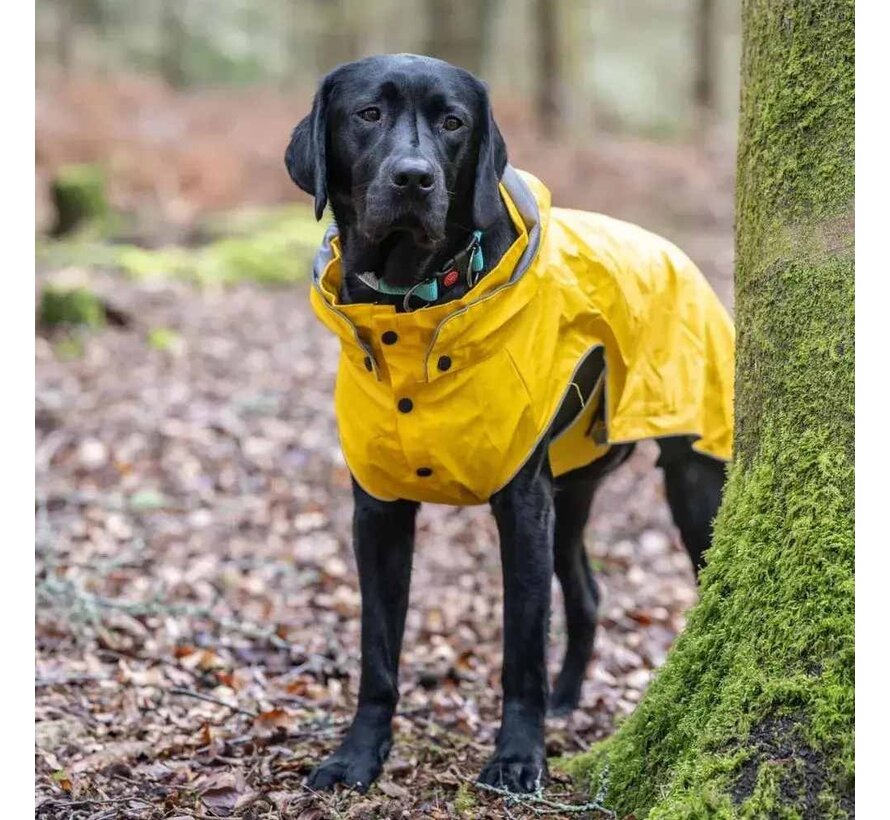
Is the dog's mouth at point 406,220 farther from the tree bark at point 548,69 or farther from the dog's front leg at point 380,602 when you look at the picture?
the tree bark at point 548,69

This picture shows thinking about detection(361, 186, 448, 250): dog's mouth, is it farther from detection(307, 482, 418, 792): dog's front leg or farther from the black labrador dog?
detection(307, 482, 418, 792): dog's front leg

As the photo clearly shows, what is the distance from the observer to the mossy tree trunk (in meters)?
2.51

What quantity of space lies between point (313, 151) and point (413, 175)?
44 centimetres

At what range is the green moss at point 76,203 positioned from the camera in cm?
1203

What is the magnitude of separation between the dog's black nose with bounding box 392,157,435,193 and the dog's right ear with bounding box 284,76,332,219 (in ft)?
1.03

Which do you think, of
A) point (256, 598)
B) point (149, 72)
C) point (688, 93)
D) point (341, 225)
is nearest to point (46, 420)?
point (256, 598)

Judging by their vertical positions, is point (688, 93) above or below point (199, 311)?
above

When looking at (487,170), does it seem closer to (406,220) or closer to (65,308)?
(406,220)

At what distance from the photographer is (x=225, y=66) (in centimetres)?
2650

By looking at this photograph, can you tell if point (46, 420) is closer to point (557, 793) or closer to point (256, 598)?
point (256, 598)

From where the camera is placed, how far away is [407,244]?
3600 mm

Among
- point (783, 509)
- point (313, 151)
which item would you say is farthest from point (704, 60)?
point (783, 509)

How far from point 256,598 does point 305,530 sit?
0.89 meters

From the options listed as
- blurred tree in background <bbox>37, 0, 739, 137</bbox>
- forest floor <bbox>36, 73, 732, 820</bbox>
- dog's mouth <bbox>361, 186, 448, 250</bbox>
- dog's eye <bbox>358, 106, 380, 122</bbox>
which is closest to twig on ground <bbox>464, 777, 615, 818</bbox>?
forest floor <bbox>36, 73, 732, 820</bbox>
